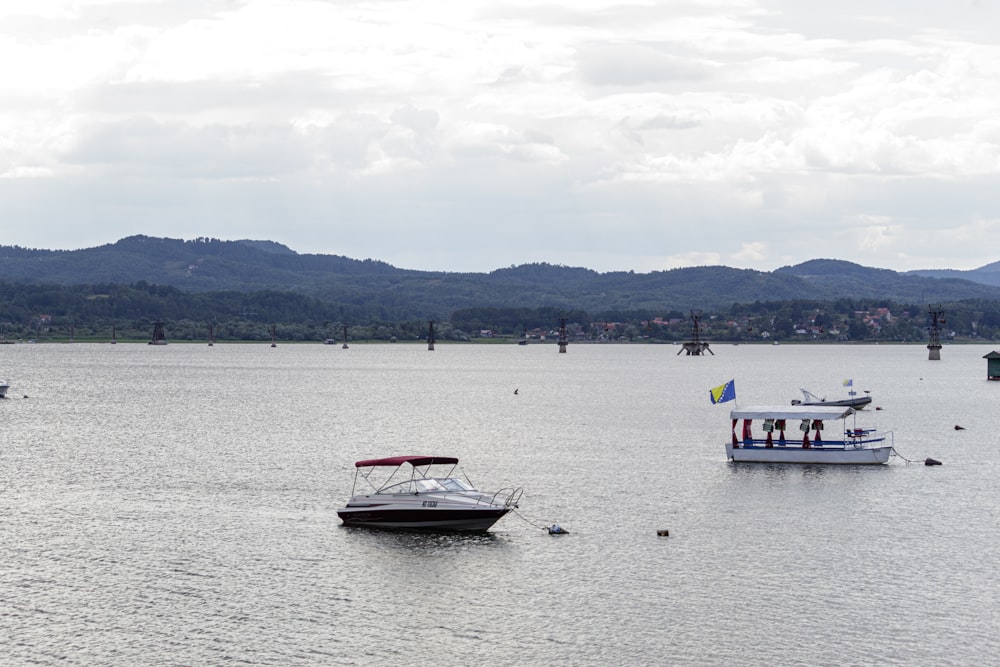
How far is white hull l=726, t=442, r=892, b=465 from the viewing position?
99.7 m

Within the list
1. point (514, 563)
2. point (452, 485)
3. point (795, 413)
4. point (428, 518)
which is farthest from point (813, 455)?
point (514, 563)

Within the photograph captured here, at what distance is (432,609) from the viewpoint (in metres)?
53.3

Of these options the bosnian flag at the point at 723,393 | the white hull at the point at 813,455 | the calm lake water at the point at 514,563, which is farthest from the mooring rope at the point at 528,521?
the bosnian flag at the point at 723,393

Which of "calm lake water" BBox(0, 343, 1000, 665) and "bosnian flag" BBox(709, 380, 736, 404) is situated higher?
"bosnian flag" BBox(709, 380, 736, 404)

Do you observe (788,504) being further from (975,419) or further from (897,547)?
(975,419)

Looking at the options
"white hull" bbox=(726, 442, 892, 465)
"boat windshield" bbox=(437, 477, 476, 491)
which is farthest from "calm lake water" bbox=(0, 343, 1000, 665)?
"boat windshield" bbox=(437, 477, 476, 491)

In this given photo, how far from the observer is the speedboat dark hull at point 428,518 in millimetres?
68000

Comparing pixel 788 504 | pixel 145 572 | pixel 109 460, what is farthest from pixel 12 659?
pixel 109 460

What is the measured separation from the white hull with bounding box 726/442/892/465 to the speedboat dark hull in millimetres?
37504

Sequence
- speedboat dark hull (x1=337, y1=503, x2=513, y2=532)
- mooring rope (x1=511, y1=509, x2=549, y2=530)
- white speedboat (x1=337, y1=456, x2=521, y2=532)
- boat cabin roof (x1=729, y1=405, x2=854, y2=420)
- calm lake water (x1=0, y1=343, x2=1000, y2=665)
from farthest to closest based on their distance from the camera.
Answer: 1. boat cabin roof (x1=729, y1=405, x2=854, y2=420)
2. mooring rope (x1=511, y1=509, x2=549, y2=530)
3. white speedboat (x1=337, y1=456, x2=521, y2=532)
4. speedboat dark hull (x1=337, y1=503, x2=513, y2=532)
5. calm lake water (x1=0, y1=343, x2=1000, y2=665)

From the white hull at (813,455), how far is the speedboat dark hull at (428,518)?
123 ft

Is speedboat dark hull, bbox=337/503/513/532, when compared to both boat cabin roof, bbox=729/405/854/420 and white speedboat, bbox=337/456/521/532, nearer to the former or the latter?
white speedboat, bbox=337/456/521/532

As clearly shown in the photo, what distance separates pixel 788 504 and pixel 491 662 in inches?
1550

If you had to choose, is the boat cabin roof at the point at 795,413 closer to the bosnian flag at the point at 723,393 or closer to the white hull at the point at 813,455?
the white hull at the point at 813,455
